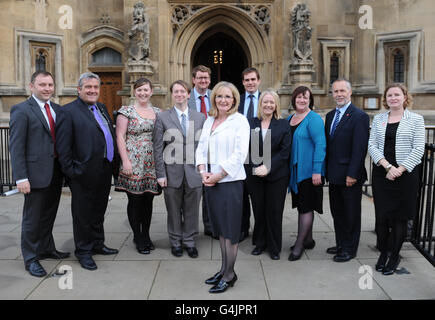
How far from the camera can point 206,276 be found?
4148 millimetres

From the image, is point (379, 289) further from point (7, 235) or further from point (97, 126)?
point (7, 235)

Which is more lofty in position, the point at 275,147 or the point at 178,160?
the point at 275,147

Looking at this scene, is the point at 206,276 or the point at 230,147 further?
the point at 206,276

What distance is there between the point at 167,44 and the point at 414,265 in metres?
9.07

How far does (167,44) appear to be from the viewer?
38.3 ft

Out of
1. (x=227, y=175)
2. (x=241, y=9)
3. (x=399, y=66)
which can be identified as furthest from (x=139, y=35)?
(x=227, y=175)

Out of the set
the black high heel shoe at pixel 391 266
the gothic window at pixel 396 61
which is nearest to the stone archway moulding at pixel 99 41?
the gothic window at pixel 396 61

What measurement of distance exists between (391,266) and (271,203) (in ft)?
4.42

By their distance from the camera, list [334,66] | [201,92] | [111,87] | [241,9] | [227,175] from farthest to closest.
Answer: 1. [111,87]
2. [334,66]
3. [241,9]
4. [201,92]
5. [227,175]

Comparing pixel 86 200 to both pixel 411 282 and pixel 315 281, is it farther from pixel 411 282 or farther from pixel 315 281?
pixel 411 282

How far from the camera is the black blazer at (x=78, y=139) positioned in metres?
4.28

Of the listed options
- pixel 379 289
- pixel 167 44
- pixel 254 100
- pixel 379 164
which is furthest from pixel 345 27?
pixel 379 289

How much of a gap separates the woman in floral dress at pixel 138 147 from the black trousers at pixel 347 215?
6.65ft

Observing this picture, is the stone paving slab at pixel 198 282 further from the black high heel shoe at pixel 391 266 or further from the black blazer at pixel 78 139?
the black blazer at pixel 78 139
